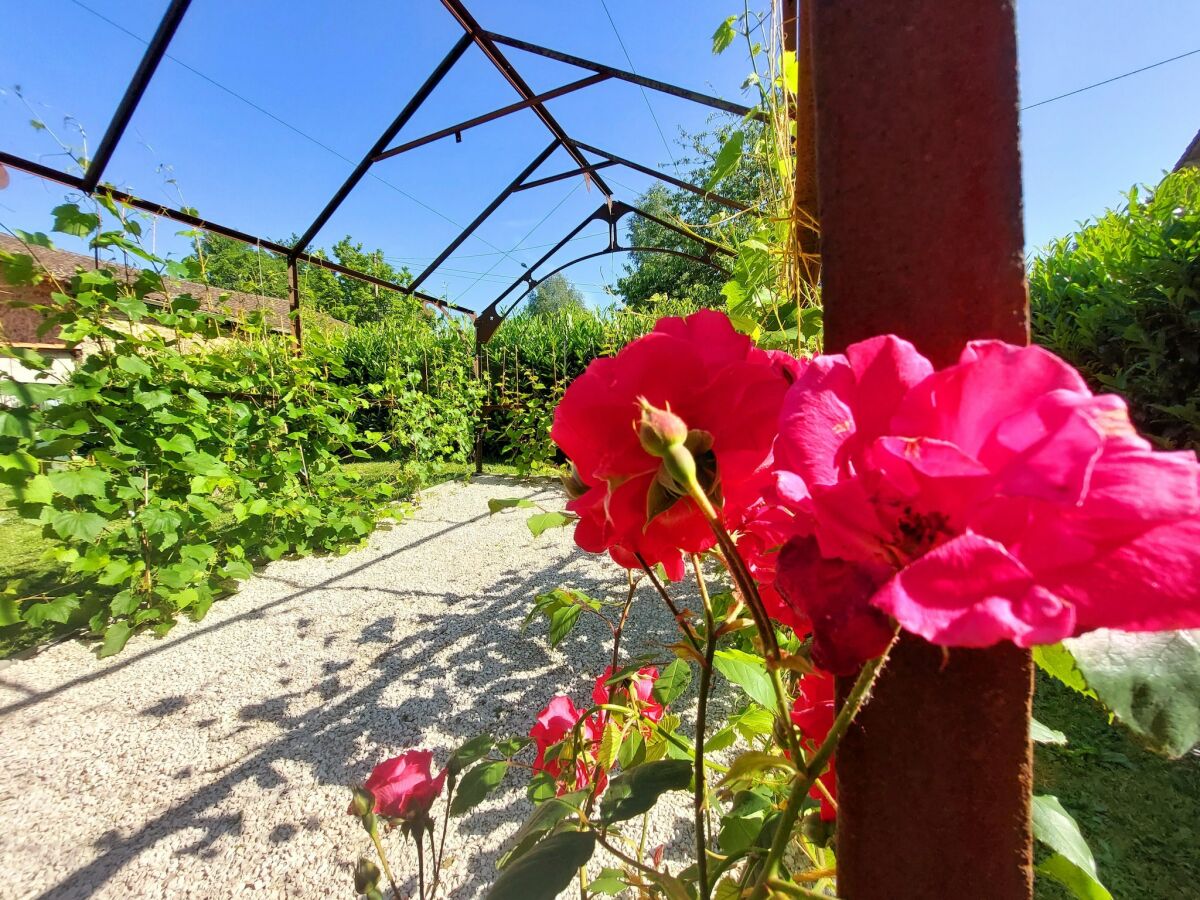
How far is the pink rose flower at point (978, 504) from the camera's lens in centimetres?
19

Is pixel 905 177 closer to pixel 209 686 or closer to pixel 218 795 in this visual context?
pixel 218 795

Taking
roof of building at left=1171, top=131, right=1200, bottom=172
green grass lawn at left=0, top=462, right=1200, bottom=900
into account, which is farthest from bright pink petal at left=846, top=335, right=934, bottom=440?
roof of building at left=1171, top=131, right=1200, bottom=172

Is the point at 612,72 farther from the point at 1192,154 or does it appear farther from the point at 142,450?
the point at 1192,154

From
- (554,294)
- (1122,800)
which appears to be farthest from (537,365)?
(554,294)

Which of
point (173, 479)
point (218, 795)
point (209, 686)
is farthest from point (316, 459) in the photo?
point (218, 795)

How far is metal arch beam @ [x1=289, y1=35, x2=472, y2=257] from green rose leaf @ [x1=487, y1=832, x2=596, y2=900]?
4.42 metres

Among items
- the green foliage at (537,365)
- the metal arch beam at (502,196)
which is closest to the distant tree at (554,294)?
the green foliage at (537,365)

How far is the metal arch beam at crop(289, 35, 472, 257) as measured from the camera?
3584mm

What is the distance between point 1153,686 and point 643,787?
42cm

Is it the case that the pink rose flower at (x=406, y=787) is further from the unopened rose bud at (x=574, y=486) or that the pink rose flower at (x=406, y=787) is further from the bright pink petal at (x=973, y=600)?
the bright pink petal at (x=973, y=600)

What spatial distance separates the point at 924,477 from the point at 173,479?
157 inches

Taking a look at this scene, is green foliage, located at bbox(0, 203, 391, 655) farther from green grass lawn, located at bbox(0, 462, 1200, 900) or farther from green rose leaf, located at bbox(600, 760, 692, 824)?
green rose leaf, located at bbox(600, 760, 692, 824)

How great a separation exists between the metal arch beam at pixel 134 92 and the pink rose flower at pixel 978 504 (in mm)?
3822

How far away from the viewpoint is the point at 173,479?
315 centimetres
